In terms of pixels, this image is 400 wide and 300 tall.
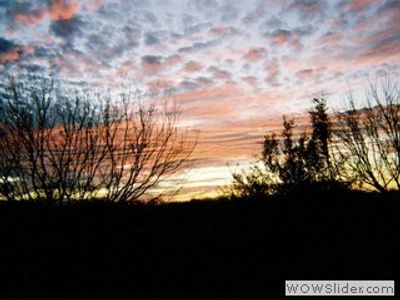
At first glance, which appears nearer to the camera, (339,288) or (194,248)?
(339,288)

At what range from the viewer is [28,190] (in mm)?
9344

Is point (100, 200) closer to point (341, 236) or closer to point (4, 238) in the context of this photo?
point (4, 238)

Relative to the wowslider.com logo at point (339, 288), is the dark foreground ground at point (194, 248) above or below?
above

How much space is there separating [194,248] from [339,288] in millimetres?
3512

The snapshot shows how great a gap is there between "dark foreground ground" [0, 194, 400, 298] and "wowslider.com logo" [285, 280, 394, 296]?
0.85ft

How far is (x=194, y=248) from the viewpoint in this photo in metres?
7.43

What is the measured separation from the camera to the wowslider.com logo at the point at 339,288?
4723 mm

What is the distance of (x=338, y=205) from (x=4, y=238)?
9.46 metres

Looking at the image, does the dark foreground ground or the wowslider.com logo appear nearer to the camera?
the wowslider.com logo

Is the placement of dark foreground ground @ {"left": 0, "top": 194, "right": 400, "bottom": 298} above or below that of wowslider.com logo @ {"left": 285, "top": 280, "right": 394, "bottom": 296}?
above

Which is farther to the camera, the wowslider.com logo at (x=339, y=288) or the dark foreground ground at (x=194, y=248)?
the dark foreground ground at (x=194, y=248)

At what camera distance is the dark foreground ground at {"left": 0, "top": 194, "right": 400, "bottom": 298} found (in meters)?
5.43

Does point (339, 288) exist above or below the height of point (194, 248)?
below

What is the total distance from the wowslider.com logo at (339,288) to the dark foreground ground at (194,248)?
258 millimetres
